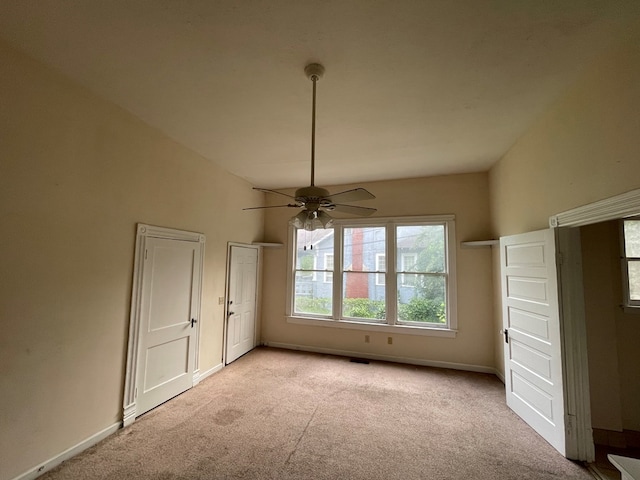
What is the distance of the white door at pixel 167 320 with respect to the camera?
292 cm

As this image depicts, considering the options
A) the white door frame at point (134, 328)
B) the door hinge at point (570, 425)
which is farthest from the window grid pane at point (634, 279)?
the white door frame at point (134, 328)

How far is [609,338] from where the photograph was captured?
101 inches

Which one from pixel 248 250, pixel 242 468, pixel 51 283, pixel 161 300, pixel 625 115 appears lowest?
pixel 242 468

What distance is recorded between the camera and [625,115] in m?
1.70

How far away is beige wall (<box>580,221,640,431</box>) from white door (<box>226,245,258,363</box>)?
4449 mm

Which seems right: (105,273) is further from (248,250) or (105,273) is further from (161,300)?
(248,250)

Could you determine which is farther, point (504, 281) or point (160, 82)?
point (504, 281)

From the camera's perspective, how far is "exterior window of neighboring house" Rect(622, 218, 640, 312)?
8.58 feet

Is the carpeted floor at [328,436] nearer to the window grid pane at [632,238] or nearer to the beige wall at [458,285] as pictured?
the beige wall at [458,285]

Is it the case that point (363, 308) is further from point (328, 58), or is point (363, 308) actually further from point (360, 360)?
point (328, 58)

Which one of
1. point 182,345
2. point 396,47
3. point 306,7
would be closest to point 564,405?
point 396,47

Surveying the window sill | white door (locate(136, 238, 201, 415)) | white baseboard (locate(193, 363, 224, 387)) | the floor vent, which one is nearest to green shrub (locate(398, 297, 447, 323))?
the window sill

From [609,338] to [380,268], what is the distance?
111 inches

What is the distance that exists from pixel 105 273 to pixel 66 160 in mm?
1025
